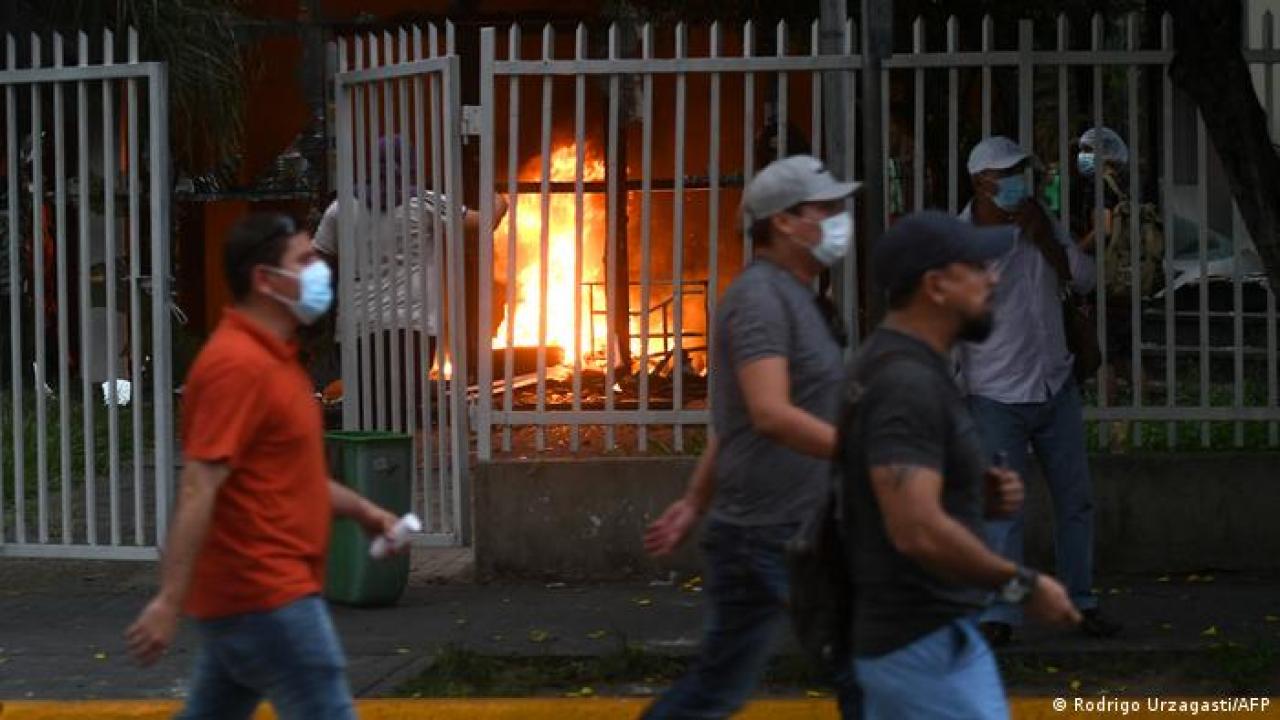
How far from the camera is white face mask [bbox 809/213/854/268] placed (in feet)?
18.5

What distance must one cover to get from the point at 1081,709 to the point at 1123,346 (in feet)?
8.61

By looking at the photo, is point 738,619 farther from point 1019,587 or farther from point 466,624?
point 466,624

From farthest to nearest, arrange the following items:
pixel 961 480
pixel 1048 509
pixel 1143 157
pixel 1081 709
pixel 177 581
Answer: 1. pixel 1143 157
2. pixel 1048 509
3. pixel 1081 709
4. pixel 177 581
5. pixel 961 480

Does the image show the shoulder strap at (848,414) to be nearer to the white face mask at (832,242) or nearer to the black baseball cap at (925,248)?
the black baseball cap at (925,248)

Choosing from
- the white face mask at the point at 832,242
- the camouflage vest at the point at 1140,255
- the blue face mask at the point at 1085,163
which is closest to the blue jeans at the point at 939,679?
the white face mask at the point at 832,242

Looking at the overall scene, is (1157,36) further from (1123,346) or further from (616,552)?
(616,552)

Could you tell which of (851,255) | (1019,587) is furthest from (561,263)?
(1019,587)

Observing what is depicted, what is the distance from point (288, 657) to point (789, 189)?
1.69m

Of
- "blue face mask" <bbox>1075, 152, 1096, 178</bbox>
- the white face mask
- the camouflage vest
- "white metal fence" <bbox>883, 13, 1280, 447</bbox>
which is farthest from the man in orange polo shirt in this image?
"blue face mask" <bbox>1075, 152, 1096, 178</bbox>

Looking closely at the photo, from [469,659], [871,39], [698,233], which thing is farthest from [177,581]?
[698,233]

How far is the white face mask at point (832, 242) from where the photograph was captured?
18.5ft

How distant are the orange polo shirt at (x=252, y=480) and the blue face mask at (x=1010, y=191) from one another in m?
3.53

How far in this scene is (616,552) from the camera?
9.55 m

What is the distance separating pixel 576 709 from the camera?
24.2 ft
